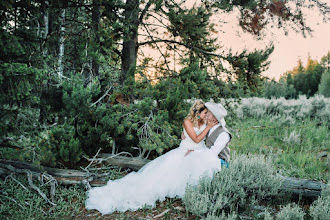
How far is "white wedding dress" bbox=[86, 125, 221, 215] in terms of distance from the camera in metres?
4.32

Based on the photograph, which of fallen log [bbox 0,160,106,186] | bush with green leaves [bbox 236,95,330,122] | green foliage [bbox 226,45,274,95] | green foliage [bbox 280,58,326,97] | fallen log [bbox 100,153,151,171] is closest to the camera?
fallen log [bbox 0,160,106,186]

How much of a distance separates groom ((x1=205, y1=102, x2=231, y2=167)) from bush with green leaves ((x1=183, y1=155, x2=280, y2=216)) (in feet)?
0.76

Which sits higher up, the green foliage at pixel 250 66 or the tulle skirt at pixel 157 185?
the green foliage at pixel 250 66

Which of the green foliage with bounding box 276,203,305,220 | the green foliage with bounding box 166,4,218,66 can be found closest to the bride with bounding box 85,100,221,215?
the green foliage with bounding box 276,203,305,220

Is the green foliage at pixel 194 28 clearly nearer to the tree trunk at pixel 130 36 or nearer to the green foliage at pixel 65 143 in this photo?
the tree trunk at pixel 130 36

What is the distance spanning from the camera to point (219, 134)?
175 inches

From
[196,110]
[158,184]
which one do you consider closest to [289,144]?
[196,110]

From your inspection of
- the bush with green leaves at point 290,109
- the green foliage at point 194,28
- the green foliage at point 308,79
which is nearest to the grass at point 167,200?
the bush with green leaves at point 290,109

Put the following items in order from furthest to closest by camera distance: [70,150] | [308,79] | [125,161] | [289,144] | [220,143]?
1. [308,79]
2. [289,144]
3. [125,161]
4. [70,150]
5. [220,143]

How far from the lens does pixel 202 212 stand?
12.2 feet

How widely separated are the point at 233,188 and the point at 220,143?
0.72 meters

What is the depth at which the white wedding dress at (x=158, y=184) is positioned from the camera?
14.2 feet

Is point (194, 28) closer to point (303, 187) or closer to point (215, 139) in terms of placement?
point (215, 139)

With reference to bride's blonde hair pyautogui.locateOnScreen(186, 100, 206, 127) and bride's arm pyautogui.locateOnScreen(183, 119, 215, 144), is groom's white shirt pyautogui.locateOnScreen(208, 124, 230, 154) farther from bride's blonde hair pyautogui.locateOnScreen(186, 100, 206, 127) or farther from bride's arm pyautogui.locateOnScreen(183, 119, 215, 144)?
bride's blonde hair pyautogui.locateOnScreen(186, 100, 206, 127)
